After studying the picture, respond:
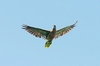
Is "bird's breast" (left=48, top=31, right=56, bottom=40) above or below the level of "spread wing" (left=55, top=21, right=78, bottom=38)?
below

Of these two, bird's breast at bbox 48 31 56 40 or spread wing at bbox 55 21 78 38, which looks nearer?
bird's breast at bbox 48 31 56 40

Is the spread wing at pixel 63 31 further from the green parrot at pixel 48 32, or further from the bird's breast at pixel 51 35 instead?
the bird's breast at pixel 51 35

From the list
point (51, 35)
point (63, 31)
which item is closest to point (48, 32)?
point (51, 35)

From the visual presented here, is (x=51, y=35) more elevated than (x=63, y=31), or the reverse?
(x=63, y=31)

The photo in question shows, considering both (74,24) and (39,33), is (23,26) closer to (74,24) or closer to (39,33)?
(39,33)

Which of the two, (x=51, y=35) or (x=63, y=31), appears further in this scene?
(x=63, y=31)

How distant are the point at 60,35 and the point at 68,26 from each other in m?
2.04

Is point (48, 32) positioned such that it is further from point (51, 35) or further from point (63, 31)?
point (63, 31)

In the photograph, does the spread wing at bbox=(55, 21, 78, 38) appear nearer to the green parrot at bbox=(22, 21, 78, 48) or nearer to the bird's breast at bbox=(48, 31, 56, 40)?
the green parrot at bbox=(22, 21, 78, 48)

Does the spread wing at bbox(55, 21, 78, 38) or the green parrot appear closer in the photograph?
the green parrot

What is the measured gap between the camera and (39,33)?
60.7 meters

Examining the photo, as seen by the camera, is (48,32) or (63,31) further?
(63,31)

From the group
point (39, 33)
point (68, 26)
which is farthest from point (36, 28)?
point (68, 26)

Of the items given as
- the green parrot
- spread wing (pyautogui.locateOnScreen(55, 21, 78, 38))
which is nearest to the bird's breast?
the green parrot
